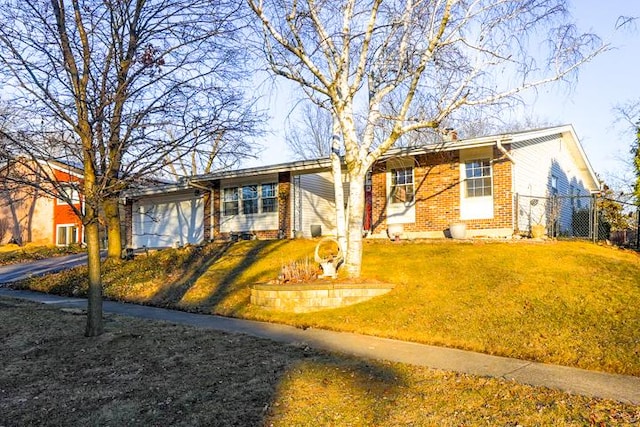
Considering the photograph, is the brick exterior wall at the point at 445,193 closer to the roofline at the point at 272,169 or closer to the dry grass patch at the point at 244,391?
the roofline at the point at 272,169

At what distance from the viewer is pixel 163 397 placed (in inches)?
201

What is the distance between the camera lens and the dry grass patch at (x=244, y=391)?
4.41 metres

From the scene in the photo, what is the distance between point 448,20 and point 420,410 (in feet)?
27.3

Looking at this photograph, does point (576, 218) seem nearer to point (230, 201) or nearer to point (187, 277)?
point (230, 201)

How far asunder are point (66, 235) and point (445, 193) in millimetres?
24395

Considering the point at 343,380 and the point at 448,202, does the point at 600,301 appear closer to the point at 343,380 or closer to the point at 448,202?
the point at 343,380

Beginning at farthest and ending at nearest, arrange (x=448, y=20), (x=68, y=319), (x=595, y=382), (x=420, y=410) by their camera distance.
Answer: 1. (x=448, y=20)
2. (x=68, y=319)
3. (x=595, y=382)
4. (x=420, y=410)

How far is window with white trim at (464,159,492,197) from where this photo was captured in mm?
15383

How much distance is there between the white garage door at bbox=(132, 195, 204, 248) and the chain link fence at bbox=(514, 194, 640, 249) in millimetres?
13010

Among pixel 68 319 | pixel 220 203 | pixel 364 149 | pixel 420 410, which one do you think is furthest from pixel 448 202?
pixel 420 410

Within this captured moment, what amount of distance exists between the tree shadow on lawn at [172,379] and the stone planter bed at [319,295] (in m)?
2.18

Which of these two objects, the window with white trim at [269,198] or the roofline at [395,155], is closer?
the roofline at [395,155]

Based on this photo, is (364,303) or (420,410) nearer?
(420,410)

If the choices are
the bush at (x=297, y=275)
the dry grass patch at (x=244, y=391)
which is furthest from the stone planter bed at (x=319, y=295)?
the dry grass patch at (x=244, y=391)
